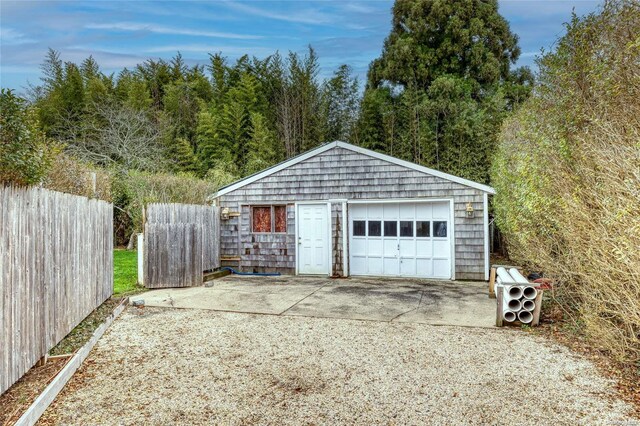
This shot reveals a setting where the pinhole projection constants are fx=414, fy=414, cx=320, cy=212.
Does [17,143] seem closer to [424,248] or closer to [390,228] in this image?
[390,228]

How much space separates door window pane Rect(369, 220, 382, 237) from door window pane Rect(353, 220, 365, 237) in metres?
0.19

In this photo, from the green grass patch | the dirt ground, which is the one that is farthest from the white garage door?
the dirt ground

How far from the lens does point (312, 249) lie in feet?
32.9

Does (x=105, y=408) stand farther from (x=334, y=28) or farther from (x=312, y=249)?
(x=334, y=28)

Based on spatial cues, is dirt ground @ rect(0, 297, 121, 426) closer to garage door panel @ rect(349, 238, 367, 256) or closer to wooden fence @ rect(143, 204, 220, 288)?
wooden fence @ rect(143, 204, 220, 288)

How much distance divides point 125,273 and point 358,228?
221 inches

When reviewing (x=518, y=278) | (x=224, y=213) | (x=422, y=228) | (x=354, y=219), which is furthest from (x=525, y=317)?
(x=224, y=213)

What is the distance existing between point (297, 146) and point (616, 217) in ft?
57.2

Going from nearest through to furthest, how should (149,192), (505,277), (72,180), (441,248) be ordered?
(505,277)
(72,180)
(441,248)
(149,192)

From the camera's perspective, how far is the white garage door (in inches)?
366

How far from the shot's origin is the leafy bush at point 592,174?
3365 millimetres

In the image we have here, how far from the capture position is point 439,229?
930 cm

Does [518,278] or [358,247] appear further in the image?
[358,247]

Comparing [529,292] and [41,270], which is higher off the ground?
[41,270]
